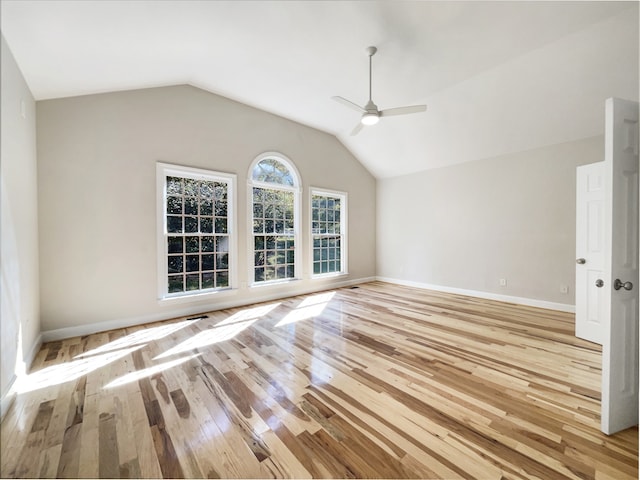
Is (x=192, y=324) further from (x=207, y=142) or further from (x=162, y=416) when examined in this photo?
(x=207, y=142)

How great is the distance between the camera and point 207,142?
4.16m

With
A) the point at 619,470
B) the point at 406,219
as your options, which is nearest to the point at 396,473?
the point at 619,470

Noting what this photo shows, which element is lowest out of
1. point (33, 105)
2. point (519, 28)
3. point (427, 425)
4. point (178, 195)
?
point (427, 425)

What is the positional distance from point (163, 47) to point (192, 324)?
3.31 meters

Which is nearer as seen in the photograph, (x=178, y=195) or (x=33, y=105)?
(x=33, y=105)

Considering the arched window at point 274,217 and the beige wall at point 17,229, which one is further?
the arched window at point 274,217

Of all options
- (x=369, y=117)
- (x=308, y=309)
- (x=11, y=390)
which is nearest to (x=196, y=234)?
(x=308, y=309)

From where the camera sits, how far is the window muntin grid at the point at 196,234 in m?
3.92

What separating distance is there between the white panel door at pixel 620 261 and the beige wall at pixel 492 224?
3166 millimetres

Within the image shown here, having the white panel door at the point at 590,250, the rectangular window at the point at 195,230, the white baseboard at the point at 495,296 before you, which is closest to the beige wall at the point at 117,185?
the rectangular window at the point at 195,230

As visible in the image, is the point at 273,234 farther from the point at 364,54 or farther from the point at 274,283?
the point at 364,54

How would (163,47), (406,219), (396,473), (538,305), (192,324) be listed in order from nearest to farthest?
(396,473), (163,47), (192,324), (538,305), (406,219)

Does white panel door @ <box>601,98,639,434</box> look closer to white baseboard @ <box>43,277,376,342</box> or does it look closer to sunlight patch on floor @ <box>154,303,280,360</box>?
sunlight patch on floor @ <box>154,303,280,360</box>

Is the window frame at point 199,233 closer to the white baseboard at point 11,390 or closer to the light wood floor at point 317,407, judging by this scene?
the light wood floor at point 317,407
